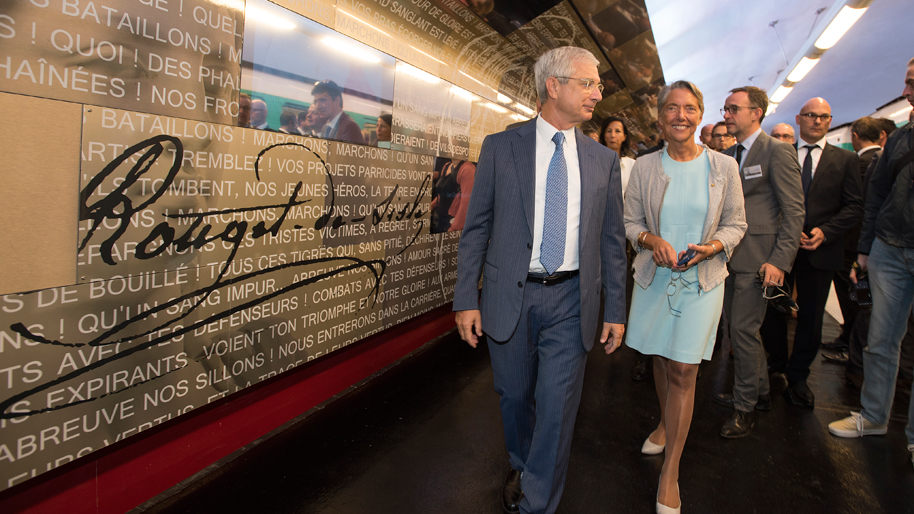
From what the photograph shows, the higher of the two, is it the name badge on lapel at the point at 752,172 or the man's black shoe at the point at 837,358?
the name badge on lapel at the point at 752,172

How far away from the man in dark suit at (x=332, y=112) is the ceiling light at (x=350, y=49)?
20 cm

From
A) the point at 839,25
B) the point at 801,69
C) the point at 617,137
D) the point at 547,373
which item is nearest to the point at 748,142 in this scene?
the point at 617,137

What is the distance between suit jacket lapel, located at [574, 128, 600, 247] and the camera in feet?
6.28

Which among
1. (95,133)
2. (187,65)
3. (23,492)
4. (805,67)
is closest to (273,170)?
(187,65)

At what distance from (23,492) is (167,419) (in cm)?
46

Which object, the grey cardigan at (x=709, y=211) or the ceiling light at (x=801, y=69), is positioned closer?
the grey cardigan at (x=709, y=211)

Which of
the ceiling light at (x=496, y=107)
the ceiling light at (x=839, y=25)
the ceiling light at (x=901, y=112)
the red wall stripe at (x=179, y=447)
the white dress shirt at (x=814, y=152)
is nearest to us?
the red wall stripe at (x=179, y=447)

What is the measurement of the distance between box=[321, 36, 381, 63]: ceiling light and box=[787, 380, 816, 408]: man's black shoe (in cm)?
366

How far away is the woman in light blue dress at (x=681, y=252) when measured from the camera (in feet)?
7.29

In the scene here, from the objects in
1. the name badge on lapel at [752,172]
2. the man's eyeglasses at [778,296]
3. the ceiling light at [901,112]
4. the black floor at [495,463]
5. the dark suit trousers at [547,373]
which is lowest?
the black floor at [495,463]

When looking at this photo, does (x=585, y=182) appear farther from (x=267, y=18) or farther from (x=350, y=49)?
(x=350, y=49)

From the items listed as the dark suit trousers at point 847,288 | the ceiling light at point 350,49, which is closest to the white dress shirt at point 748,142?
the dark suit trousers at point 847,288

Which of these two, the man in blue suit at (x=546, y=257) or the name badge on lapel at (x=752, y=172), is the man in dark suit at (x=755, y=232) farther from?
the man in blue suit at (x=546, y=257)

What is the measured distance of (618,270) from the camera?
6.83 feet
